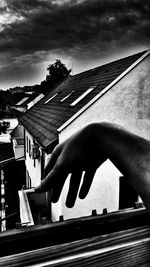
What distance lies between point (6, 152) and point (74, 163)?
2644 centimetres

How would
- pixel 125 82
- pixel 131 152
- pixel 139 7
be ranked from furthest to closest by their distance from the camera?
pixel 125 82, pixel 139 7, pixel 131 152

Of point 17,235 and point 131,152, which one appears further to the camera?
point 17,235

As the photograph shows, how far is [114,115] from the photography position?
31.2 feet

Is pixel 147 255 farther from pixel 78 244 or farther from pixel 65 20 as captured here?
pixel 65 20

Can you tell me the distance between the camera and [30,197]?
9852mm

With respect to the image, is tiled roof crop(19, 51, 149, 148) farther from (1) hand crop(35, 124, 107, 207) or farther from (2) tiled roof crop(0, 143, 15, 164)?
(2) tiled roof crop(0, 143, 15, 164)

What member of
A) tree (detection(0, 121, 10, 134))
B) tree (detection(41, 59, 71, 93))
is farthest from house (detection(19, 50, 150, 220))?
tree (detection(41, 59, 71, 93))

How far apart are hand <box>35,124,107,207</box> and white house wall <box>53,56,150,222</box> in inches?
322

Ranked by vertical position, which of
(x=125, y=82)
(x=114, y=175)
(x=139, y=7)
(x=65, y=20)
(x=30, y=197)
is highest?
(x=65, y=20)

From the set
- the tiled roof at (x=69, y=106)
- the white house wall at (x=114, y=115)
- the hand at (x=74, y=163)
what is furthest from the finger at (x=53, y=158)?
the white house wall at (x=114, y=115)

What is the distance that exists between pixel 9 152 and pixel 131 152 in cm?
2665

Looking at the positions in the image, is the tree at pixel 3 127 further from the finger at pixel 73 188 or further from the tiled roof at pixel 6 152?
the finger at pixel 73 188

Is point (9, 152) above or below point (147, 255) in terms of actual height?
above

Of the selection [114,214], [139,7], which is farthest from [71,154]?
[139,7]
